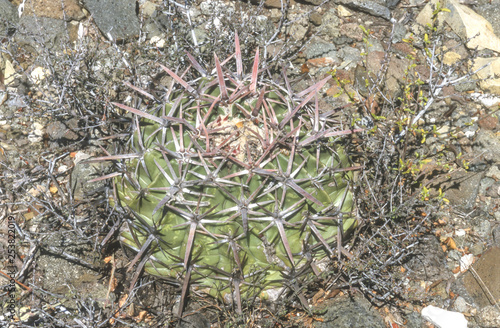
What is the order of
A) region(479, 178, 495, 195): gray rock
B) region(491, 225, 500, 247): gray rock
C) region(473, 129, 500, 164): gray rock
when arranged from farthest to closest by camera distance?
1. region(473, 129, 500, 164): gray rock
2. region(479, 178, 495, 195): gray rock
3. region(491, 225, 500, 247): gray rock

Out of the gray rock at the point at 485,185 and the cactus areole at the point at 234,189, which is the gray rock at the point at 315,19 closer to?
the cactus areole at the point at 234,189

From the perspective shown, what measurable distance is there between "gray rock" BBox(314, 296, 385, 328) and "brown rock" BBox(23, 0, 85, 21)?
4038mm

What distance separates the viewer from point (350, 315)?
10.7ft

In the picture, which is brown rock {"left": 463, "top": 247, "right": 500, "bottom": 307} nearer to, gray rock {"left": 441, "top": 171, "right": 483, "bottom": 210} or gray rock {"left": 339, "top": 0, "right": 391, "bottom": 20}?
gray rock {"left": 441, "top": 171, "right": 483, "bottom": 210}

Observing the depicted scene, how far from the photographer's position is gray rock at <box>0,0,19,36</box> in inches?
184

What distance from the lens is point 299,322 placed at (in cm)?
330

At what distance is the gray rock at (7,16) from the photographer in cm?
466

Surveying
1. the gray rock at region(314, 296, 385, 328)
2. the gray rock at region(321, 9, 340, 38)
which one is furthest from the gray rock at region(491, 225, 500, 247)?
the gray rock at region(321, 9, 340, 38)

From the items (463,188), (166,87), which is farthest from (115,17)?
(463,188)

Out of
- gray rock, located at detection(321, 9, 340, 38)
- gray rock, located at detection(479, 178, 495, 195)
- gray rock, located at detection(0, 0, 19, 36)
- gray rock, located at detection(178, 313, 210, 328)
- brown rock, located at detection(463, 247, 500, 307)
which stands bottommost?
brown rock, located at detection(463, 247, 500, 307)

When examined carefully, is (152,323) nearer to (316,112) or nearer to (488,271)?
(316,112)

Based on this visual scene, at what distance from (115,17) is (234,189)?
3153 millimetres

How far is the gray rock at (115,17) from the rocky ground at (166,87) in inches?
0.5

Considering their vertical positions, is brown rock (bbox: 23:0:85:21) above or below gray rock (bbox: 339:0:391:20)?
above
